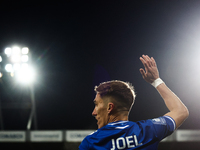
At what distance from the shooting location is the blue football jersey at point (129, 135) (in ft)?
3.97

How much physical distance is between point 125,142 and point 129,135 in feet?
0.16

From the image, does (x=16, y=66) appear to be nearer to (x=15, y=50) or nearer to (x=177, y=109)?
Result: (x=15, y=50)

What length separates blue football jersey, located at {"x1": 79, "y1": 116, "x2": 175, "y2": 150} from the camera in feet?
3.97

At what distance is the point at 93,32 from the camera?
592 inches

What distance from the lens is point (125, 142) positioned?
1209 mm

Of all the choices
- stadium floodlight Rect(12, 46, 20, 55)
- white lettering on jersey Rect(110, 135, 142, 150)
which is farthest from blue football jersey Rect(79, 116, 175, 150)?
stadium floodlight Rect(12, 46, 20, 55)

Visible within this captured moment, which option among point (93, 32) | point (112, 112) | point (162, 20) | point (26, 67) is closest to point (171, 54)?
point (162, 20)

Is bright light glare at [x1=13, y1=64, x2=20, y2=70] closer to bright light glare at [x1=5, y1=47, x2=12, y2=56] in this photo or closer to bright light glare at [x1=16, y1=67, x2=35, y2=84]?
bright light glare at [x1=16, y1=67, x2=35, y2=84]

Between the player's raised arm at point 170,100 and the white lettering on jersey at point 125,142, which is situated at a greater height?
the player's raised arm at point 170,100

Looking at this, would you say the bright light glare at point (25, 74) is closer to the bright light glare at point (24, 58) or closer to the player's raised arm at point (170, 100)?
the bright light glare at point (24, 58)

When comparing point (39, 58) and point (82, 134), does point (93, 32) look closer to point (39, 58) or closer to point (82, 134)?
point (39, 58)

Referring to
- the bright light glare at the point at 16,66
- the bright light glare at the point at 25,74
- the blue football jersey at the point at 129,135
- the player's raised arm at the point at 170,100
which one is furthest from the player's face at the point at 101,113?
the bright light glare at the point at 16,66

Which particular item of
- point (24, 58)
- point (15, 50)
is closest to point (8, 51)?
point (15, 50)

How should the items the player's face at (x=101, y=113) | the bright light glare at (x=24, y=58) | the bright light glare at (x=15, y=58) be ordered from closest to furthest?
the player's face at (x=101, y=113), the bright light glare at (x=15, y=58), the bright light glare at (x=24, y=58)
